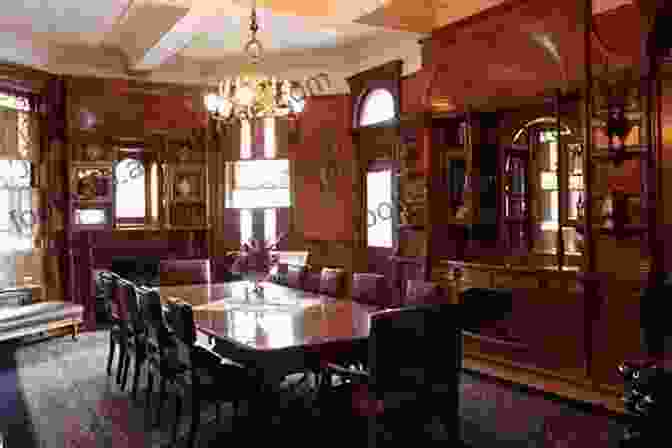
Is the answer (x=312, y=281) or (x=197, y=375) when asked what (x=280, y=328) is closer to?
(x=197, y=375)

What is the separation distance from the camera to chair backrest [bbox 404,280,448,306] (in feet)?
12.5

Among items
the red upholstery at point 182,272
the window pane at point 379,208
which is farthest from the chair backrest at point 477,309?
the window pane at point 379,208

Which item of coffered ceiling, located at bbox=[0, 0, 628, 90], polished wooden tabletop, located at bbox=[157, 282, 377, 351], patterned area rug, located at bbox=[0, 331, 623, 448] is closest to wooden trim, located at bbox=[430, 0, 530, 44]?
coffered ceiling, located at bbox=[0, 0, 628, 90]

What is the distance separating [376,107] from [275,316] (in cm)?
431

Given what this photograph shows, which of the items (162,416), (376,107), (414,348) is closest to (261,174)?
(376,107)

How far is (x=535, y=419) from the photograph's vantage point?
4215 mm

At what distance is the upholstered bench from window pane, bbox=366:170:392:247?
3.62 metres

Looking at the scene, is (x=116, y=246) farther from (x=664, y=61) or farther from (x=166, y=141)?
(x=664, y=61)

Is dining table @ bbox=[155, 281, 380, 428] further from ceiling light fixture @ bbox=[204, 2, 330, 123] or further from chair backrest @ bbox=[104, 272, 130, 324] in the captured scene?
ceiling light fixture @ bbox=[204, 2, 330, 123]

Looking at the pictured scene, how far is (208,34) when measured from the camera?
720 cm

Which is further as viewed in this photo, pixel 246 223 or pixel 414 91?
pixel 246 223

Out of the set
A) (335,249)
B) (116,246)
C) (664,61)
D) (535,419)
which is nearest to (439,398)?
(535,419)

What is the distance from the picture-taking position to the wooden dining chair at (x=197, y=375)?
11.4ft

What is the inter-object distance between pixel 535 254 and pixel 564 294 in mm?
1079
